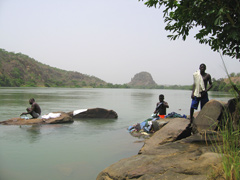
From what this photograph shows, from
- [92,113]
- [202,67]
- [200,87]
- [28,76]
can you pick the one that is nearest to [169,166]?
[200,87]

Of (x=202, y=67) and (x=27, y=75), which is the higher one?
(x=27, y=75)

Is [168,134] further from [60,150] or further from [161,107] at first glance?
[161,107]

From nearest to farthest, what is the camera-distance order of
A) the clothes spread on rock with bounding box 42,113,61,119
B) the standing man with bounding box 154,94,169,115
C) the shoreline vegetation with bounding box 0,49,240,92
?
the standing man with bounding box 154,94,169,115 → the clothes spread on rock with bounding box 42,113,61,119 → the shoreline vegetation with bounding box 0,49,240,92

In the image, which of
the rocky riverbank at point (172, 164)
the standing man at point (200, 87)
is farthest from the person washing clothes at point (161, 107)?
the rocky riverbank at point (172, 164)

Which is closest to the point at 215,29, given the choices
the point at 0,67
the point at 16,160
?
the point at 16,160

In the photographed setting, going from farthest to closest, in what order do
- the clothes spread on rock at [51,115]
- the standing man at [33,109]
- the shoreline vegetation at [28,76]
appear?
1. the shoreline vegetation at [28,76]
2. the standing man at [33,109]
3. the clothes spread on rock at [51,115]

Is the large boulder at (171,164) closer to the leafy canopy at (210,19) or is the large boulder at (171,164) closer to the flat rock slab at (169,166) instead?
the flat rock slab at (169,166)

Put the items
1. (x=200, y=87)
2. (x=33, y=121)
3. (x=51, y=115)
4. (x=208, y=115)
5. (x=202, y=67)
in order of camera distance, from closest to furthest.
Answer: (x=208, y=115)
(x=200, y=87)
(x=202, y=67)
(x=33, y=121)
(x=51, y=115)

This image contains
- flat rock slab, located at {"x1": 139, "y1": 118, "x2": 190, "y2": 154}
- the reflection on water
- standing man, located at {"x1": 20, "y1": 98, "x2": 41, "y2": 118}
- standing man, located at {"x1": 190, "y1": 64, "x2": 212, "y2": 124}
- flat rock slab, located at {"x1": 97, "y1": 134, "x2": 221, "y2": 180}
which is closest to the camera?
flat rock slab, located at {"x1": 97, "y1": 134, "x2": 221, "y2": 180}

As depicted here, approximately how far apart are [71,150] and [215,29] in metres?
4.44

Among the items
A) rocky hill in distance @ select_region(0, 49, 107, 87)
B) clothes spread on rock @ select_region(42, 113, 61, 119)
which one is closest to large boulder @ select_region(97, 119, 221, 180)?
clothes spread on rock @ select_region(42, 113, 61, 119)

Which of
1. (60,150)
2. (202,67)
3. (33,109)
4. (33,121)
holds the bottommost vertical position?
(60,150)

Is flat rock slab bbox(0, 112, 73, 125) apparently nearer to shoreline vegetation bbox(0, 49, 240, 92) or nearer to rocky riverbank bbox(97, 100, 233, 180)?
rocky riverbank bbox(97, 100, 233, 180)

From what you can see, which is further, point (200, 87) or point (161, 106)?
point (161, 106)
